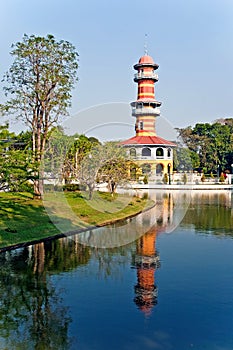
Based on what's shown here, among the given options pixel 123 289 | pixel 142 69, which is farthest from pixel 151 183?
pixel 123 289

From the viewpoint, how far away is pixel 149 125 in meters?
59.2

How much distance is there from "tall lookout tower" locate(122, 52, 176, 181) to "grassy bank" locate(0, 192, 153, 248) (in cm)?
2457

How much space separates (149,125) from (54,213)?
37.9 meters

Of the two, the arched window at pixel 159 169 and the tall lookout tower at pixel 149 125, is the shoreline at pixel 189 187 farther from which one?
the arched window at pixel 159 169

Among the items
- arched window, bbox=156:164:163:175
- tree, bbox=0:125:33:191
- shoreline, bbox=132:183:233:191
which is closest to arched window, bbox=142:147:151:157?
arched window, bbox=156:164:163:175

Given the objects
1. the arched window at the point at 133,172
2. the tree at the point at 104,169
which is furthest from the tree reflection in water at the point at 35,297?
the arched window at the point at 133,172

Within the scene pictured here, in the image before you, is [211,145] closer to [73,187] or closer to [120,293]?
[73,187]

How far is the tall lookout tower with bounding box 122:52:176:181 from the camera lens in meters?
56.1

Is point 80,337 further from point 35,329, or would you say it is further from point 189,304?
point 189,304

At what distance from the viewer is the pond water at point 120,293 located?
8633 mm

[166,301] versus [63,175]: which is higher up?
[63,175]

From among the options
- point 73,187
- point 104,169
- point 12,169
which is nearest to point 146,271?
point 12,169

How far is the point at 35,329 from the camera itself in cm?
897

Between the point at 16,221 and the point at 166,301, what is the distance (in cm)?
1061
